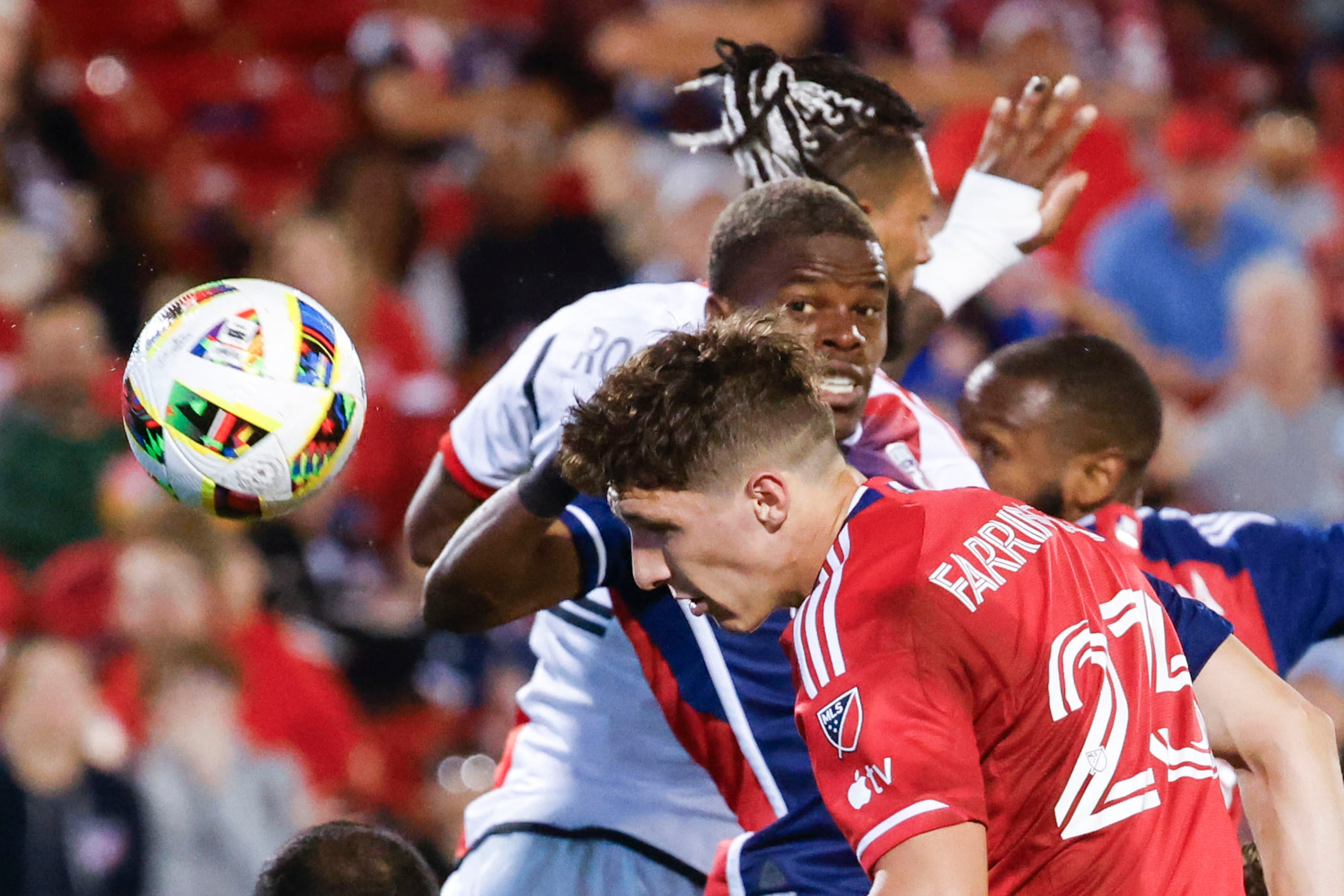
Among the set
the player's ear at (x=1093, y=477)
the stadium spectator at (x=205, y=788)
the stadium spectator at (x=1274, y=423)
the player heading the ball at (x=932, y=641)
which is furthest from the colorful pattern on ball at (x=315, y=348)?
the stadium spectator at (x=1274, y=423)

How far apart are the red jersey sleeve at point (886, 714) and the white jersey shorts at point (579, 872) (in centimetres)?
134

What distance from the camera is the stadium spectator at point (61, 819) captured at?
20.1 ft

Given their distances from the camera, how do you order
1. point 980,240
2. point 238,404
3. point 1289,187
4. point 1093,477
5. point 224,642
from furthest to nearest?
point 1289,187 < point 224,642 < point 980,240 < point 1093,477 < point 238,404

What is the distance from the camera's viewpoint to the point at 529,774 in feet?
12.3

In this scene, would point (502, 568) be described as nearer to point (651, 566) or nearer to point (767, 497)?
point (651, 566)

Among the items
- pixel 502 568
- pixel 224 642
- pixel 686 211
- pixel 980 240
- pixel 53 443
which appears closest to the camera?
pixel 502 568

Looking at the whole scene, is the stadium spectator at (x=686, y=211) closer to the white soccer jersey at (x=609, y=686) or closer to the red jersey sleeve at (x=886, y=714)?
the white soccer jersey at (x=609, y=686)

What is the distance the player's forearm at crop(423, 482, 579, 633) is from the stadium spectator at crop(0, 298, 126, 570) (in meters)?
4.14

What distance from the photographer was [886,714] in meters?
2.29

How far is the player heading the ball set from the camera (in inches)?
90.5

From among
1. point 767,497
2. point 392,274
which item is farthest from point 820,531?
point 392,274

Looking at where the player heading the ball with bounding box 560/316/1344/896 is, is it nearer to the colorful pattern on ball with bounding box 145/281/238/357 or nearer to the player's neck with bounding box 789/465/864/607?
the player's neck with bounding box 789/465/864/607

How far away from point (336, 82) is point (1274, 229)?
469 centimetres

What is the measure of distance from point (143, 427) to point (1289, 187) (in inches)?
271
